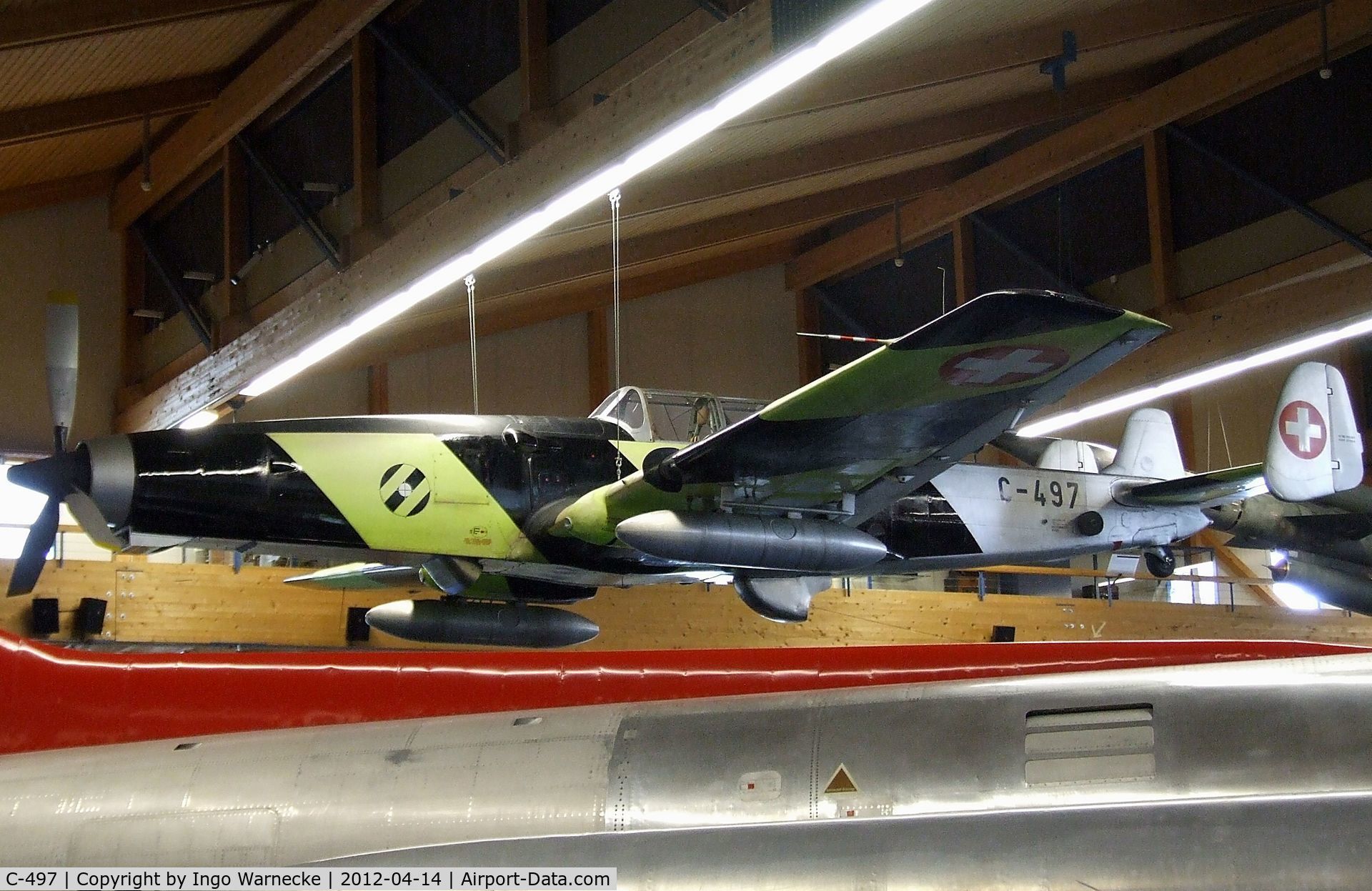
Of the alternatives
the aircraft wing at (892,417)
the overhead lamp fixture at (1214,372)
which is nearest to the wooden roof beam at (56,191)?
the aircraft wing at (892,417)

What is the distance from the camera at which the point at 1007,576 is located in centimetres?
1356

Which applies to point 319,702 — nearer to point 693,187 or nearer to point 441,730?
point 441,730

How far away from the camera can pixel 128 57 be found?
1074 cm

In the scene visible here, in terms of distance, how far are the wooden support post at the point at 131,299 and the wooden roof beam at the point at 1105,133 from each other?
8187 mm

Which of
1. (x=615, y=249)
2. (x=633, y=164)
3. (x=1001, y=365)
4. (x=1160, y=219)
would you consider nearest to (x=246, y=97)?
(x=615, y=249)

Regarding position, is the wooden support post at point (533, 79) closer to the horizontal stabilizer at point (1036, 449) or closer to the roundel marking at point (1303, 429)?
the horizontal stabilizer at point (1036, 449)

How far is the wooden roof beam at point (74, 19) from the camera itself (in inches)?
352

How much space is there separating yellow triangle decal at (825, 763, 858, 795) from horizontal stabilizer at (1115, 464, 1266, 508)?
592cm

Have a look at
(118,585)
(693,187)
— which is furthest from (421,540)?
(693,187)

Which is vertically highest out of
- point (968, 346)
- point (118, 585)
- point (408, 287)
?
point (408, 287)

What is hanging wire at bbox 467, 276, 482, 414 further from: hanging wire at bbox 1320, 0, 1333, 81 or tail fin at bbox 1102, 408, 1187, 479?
hanging wire at bbox 1320, 0, 1333, 81

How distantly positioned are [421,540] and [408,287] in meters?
2.20

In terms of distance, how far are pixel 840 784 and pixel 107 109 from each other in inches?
391

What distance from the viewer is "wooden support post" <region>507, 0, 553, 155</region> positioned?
8.62 metres
